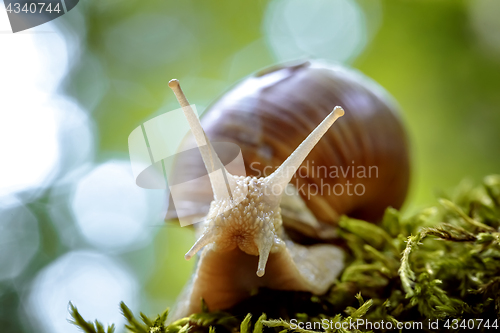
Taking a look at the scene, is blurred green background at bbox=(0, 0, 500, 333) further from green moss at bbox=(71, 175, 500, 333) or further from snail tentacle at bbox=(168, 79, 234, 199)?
green moss at bbox=(71, 175, 500, 333)

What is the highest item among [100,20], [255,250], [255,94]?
[100,20]

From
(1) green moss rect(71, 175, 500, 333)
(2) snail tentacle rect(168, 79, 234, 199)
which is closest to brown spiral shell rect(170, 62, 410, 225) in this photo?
(2) snail tentacle rect(168, 79, 234, 199)

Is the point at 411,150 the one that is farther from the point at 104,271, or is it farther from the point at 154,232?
the point at 104,271

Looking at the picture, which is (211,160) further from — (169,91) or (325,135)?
(169,91)

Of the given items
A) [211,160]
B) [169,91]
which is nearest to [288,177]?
[211,160]

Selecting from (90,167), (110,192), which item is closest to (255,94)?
(110,192)

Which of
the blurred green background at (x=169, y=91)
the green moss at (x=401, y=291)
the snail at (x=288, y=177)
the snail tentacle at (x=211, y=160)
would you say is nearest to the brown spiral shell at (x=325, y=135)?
the snail at (x=288, y=177)
